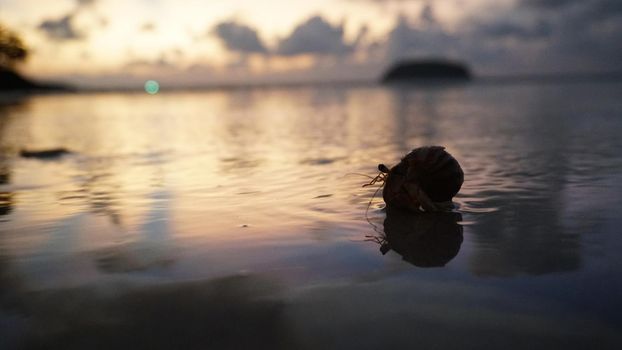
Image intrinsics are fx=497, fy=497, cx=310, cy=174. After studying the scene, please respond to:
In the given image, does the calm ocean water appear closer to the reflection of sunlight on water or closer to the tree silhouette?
the reflection of sunlight on water

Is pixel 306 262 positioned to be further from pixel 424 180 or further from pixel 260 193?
pixel 260 193

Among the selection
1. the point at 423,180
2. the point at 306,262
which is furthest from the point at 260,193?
the point at 306,262

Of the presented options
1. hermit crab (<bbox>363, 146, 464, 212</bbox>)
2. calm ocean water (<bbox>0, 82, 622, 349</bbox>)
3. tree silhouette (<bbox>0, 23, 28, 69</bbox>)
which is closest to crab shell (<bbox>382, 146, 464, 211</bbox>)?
hermit crab (<bbox>363, 146, 464, 212</bbox>)

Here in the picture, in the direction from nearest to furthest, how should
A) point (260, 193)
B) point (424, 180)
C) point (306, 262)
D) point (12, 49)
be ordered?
point (306, 262)
point (424, 180)
point (260, 193)
point (12, 49)

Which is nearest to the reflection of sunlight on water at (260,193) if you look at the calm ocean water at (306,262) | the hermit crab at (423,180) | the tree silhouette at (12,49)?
the calm ocean water at (306,262)

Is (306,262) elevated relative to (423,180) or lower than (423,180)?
lower

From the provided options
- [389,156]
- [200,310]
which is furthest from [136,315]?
[389,156]

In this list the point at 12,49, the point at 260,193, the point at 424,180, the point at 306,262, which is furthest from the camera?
the point at 12,49

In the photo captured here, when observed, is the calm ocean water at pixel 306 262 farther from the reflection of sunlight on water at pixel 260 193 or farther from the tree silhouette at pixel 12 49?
the tree silhouette at pixel 12 49
